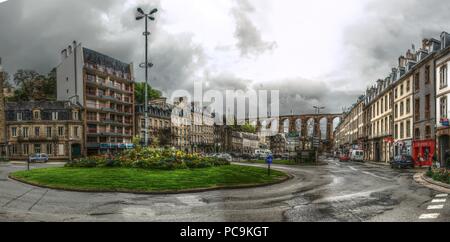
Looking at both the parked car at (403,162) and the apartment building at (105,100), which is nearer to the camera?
the parked car at (403,162)

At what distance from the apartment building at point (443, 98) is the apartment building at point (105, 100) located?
46.5 metres

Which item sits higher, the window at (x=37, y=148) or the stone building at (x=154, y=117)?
the stone building at (x=154, y=117)

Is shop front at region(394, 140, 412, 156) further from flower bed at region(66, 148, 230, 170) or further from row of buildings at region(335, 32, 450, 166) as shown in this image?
flower bed at region(66, 148, 230, 170)

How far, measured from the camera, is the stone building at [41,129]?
53.3 metres

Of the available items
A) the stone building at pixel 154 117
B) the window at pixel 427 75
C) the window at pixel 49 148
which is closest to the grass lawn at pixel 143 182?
the window at pixel 427 75

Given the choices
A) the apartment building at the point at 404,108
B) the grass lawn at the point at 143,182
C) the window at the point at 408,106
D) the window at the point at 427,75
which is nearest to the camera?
the grass lawn at the point at 143,182

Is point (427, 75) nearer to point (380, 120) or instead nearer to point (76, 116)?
point (380, 120)

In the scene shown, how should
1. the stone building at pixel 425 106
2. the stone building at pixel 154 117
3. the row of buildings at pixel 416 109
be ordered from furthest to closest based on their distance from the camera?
the stone building at pixel 154 117, the stone building at pixel 425 106, the row of buildings at pixel 416 109

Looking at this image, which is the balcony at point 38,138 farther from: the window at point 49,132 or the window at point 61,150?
the window at point 61,150

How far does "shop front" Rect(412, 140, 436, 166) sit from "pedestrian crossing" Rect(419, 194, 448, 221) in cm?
A: 2272

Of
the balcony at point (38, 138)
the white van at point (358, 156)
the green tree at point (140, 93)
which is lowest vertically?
the white van at point (358, 156)

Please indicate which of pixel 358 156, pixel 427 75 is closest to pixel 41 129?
pixel 358 156

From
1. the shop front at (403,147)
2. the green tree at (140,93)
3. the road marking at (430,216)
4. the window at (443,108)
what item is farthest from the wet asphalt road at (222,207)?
the green tree at (140,93)
